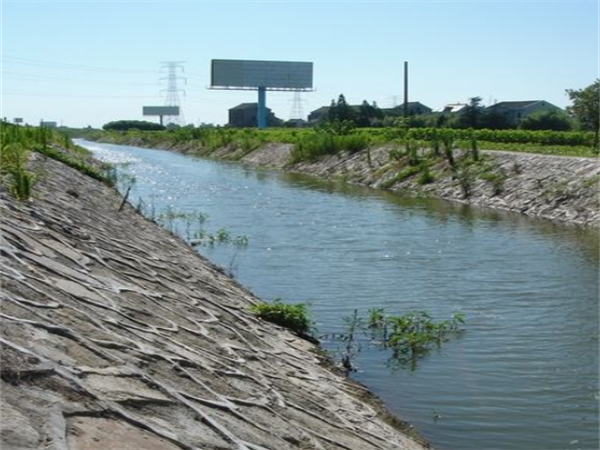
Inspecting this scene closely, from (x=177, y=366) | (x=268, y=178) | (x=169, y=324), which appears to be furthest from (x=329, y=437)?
(x=268, y=178)

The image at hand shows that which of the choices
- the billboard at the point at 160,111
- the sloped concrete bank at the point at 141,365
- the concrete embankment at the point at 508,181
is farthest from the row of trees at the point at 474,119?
the billboard at the point at 160,111

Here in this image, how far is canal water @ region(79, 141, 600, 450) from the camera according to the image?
9273mm

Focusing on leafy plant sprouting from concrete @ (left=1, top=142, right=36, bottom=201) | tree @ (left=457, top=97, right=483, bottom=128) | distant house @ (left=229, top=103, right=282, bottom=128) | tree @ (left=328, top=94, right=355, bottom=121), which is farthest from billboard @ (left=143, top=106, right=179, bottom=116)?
leafy plant sprouting from concrete @ (left=1, top=142, right=36, bottom=201)

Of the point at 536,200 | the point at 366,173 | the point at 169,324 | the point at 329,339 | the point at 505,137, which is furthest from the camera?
the point at 505,137

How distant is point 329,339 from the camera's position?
457 inches

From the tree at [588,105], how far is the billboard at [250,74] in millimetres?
73793

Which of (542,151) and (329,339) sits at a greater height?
(542,151)

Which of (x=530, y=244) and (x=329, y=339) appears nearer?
(x=329, y=339)

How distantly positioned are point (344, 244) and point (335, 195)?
1374 cm

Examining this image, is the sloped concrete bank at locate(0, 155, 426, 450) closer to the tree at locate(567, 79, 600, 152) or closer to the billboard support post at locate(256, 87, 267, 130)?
the tree at locate(567, 79, 600, 152)

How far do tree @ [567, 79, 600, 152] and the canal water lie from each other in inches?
461

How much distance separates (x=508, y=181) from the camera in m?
32.0

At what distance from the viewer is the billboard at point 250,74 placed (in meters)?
110

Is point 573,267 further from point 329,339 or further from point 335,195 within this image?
point 335,195
